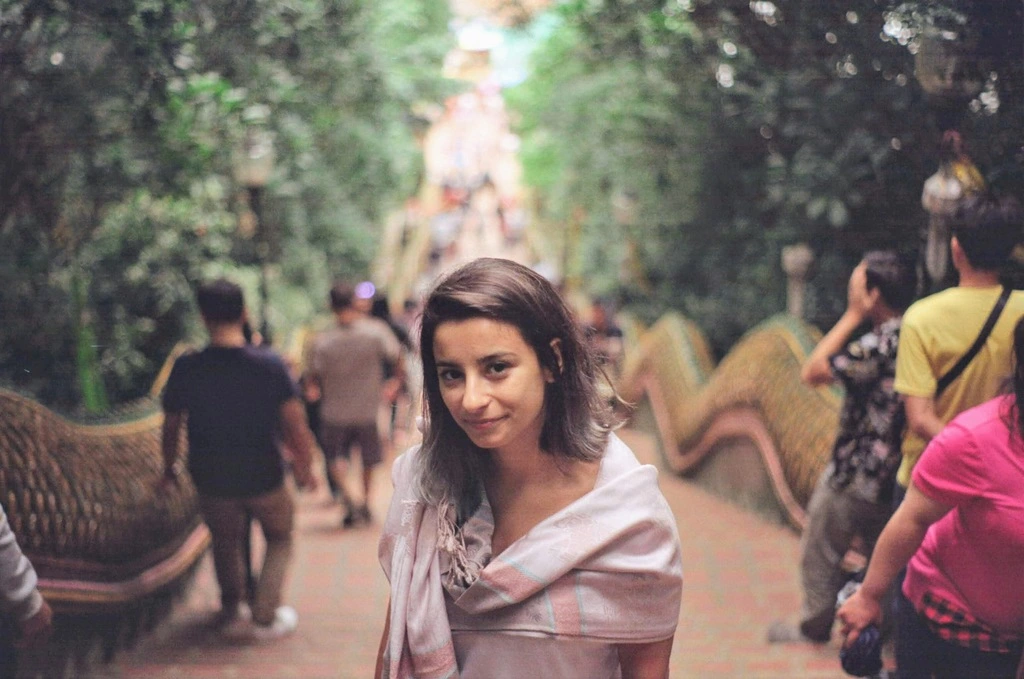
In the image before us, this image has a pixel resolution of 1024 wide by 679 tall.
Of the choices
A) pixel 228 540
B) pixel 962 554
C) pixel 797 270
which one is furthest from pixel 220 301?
pixel 797 270

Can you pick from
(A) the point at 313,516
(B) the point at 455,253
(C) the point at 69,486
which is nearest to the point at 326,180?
(A) the point at 313,516

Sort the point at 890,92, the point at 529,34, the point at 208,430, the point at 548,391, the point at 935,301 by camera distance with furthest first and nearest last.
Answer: the point at 529,34 < the point at 890,92 < the point at 208,430 < the point at 935,301 < the point at 548,391

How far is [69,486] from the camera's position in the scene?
4418 millimetres

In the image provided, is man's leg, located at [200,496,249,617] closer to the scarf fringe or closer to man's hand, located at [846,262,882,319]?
man's hand, located at [846,262,882,319]

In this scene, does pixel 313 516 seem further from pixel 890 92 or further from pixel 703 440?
pixel 890 92

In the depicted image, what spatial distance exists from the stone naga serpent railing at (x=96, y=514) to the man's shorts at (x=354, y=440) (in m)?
1.76

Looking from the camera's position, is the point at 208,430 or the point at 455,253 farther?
the point at 455,253

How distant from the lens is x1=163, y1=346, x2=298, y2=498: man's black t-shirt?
502 centimetres

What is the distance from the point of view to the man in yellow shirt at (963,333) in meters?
3.19

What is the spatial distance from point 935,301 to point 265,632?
357 centimetres

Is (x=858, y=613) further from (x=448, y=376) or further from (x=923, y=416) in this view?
(x=448, y=376)

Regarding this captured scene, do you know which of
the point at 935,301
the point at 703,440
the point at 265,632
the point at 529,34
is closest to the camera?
the point at 935,301

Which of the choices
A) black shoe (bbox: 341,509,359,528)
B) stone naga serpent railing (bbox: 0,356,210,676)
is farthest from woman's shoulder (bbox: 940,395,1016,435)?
black shoe (bbox: 341,509,359,528)

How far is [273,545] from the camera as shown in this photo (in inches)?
209
